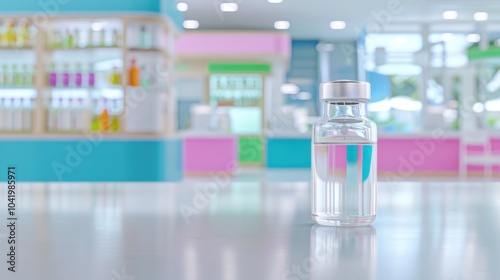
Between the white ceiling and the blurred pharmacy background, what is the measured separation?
4 centimetres

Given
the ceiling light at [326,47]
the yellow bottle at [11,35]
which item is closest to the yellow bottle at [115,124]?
the yellow bottle at [11,35]

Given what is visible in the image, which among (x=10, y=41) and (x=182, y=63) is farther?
(x=182, y=63)

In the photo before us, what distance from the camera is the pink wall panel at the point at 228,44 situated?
416 inches

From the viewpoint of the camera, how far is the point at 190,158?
29.5 feet

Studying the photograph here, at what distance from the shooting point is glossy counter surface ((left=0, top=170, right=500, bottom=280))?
46 centimetres

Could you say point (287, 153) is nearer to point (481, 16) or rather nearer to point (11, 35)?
point (481, 16)

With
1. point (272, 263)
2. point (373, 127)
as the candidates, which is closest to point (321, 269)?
point (272, 263)

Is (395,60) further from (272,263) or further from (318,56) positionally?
(272,263)

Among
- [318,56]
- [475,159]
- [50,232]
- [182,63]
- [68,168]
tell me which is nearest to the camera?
[50,232]

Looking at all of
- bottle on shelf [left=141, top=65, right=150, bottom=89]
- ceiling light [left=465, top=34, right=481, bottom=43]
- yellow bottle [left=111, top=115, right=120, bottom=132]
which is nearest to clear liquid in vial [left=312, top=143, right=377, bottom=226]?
yellow bottle [left=111, top=115, right=120, bottom=132]

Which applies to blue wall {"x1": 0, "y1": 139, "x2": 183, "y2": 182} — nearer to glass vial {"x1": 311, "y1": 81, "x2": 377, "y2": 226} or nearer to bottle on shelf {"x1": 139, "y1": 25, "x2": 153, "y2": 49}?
bottle on shelf {"x1": 139, "y1": 25, "x2": 153, "y2": 49}

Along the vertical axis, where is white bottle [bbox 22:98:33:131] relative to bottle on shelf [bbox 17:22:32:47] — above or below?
below

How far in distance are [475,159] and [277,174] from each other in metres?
3.03

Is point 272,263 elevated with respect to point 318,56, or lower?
lower
